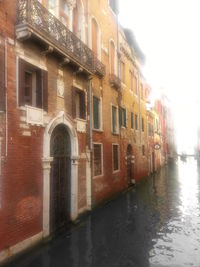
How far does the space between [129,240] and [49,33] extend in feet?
24.8

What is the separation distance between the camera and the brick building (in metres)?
7.24

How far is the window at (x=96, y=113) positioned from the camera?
44.0ft

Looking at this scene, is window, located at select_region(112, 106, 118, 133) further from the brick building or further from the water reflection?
the water reflection

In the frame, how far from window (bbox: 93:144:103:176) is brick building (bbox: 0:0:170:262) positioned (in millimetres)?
53

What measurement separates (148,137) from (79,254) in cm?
2061

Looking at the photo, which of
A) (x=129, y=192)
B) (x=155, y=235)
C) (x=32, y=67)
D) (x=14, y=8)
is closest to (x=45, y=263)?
(x=155, y=235)

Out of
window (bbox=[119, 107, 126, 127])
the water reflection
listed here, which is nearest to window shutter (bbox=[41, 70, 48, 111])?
the water reflection

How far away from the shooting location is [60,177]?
395 inches

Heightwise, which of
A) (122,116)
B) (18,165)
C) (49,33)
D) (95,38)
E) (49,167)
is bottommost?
(49,167)

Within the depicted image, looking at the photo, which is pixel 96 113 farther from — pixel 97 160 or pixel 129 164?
pixel 129 164

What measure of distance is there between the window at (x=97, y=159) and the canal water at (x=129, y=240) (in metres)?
1.89

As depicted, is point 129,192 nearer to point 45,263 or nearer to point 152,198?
point 152,198

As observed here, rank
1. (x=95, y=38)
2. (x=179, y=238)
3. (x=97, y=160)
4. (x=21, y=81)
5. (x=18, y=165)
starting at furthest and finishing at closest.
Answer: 1. (x=95, y=38)
2. (x=97, y=160)
3. (x=179, y=238)
4. (x=21, y=81)
5. (x=18, y=165)

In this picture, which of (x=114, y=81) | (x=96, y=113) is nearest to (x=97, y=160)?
(x=96, y=113)
